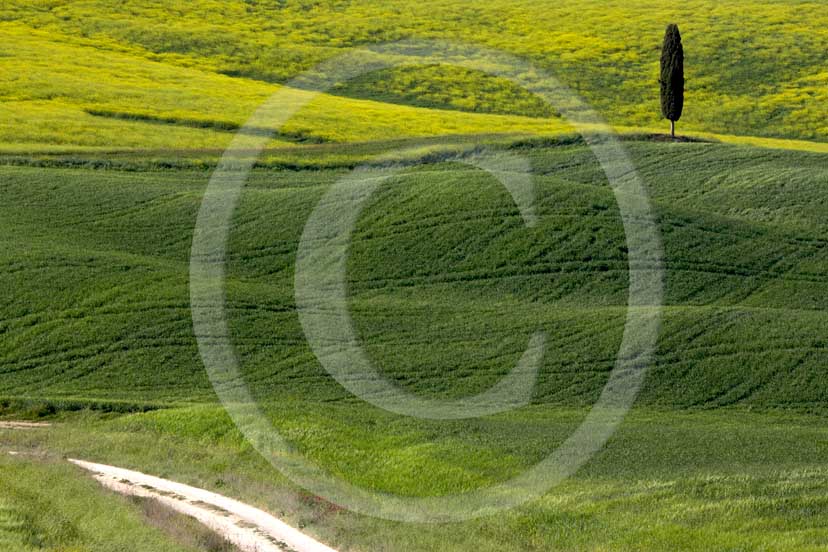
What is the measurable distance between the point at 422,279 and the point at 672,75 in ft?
111

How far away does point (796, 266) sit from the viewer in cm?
5612

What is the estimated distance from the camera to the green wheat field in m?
25.8

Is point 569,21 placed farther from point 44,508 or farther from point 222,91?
point 44,508

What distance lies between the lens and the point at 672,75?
7969 cm

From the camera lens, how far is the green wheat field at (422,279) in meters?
25.8

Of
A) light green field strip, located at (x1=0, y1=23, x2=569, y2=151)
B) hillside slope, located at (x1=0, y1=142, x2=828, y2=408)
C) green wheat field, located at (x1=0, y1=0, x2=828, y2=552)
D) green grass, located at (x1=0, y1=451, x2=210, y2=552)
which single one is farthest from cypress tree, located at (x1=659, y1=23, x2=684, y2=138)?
green grass, located at (x1=0, y1=451, x2=210, y2=552)

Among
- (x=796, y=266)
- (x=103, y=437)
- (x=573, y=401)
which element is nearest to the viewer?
(x=103, y=437)

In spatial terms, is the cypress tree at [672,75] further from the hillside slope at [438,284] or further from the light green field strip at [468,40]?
the light green field strip at [468,40]

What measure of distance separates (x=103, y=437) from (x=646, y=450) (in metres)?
Result: 14.0

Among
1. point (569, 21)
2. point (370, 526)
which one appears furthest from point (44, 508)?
point (569, 21)

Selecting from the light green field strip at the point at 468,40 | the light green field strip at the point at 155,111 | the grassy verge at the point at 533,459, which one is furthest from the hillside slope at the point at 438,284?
the light green field strip at the point at 468,40

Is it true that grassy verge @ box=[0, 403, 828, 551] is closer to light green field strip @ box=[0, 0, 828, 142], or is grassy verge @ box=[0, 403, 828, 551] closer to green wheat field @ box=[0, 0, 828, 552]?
green wheat field @ box=[0, 0, 828, 552]

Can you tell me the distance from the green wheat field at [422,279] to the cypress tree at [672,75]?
7.62 ft

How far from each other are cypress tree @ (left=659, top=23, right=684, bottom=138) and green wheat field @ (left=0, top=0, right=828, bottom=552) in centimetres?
232
